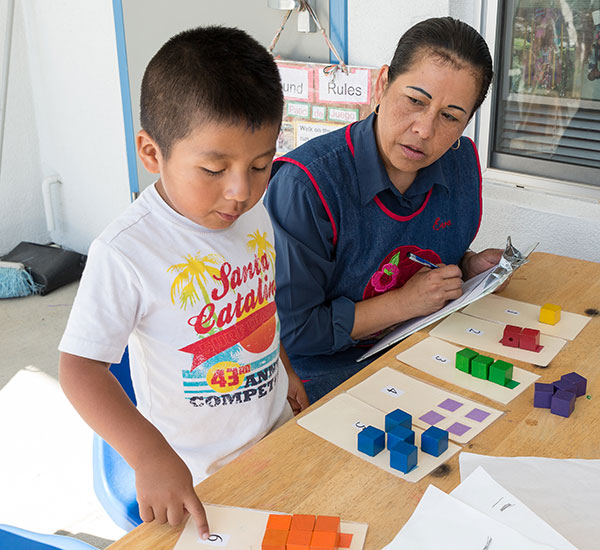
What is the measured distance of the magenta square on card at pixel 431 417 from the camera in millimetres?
1015

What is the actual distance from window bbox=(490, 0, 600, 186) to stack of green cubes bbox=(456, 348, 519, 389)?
108cm

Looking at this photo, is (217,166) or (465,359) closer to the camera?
(217,166)

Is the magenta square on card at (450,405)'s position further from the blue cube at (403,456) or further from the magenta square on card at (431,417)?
the blue cube at (403,456)

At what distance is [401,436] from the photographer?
3.05 feet

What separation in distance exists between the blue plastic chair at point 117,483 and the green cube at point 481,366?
610 millimetres

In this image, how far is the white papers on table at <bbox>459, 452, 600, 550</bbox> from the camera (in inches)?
31.6

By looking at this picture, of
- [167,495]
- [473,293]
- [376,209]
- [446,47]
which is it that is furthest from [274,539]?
[446,47]

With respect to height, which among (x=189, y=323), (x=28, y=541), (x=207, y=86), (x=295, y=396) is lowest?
(x=295, y=396)

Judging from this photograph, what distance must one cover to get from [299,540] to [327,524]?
38 mm

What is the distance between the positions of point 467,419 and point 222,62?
0.61 m

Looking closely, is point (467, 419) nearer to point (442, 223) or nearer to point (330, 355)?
point (330, 355)

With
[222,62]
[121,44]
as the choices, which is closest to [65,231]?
[121,44]

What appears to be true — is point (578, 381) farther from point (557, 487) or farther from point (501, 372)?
point (557, 487)

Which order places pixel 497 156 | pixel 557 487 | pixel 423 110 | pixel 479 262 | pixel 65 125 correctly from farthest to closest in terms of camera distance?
1. pixel 65 125
2. pixel 497 156
3. pixel 479 262
4. pixel 423 110
5. pixel 557 487
